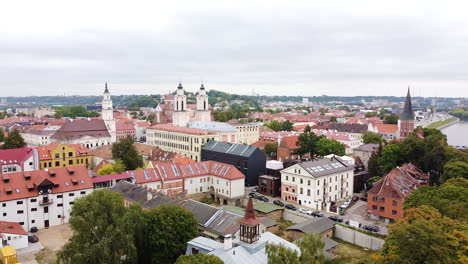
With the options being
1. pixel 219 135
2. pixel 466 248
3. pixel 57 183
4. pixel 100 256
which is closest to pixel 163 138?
pixel 219 135

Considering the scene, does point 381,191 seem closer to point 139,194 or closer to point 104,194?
point 139,194

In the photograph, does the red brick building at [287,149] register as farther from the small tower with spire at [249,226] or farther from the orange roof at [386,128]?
the small tower with spire at [249,226]

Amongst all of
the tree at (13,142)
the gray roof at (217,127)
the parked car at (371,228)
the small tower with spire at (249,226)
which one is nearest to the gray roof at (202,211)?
the small tower with spire at (249,226)

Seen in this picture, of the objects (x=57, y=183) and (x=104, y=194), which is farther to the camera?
(x=57, y=183)

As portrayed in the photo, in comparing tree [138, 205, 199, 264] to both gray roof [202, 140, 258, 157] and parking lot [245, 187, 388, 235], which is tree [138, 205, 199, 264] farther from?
gray roof [202, 140, 258, 157]

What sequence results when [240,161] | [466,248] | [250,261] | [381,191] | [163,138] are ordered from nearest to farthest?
1. [466,248]
2. [250,261]
3. [381,191]
4. [240,161]
5. [163,138]

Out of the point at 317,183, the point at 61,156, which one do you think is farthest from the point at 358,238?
the point at 61,156
